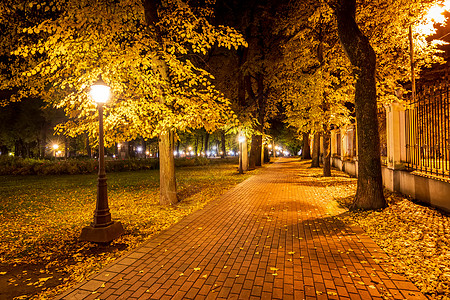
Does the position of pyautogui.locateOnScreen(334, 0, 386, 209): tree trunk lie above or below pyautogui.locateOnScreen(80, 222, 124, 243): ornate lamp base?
above

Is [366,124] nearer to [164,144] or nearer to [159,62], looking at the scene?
[164,144]

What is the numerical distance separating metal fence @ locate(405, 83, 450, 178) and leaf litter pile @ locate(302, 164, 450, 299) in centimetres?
134

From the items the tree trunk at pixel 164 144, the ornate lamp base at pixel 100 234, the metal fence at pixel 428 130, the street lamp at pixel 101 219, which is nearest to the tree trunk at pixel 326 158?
the metal fence at pixel 428 130

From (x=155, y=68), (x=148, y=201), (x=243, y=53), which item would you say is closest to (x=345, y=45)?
(x=155, y=68)

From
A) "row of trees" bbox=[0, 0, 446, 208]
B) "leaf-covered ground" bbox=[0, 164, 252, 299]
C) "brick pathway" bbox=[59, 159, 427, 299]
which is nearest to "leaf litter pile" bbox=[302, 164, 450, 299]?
"brick pathway" bbox=[59, 159, 427, 299]

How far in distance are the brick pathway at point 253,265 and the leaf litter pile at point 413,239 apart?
0.73 ft

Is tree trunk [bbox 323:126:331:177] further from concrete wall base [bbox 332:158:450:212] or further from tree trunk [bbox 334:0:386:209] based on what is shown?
tree trunk [bbox 334:0:386:209]

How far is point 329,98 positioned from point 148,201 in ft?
38.0

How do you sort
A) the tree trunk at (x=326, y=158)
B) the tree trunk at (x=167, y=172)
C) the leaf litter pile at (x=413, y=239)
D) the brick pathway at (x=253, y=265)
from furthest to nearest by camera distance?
1. the tree trunk at (x=326, y=158)
2. the tree trunk at (x=167, y=172)
3. the leaf litter pile at (x=413, y=239)
4. the brick pathway at (x=253, y=265)

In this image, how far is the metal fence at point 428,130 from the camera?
7.58 metres

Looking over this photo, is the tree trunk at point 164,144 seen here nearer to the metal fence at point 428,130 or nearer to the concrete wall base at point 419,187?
the concrete wall base at point 419,187

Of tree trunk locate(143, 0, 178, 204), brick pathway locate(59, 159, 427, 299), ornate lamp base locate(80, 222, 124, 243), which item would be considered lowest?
brick pathway locate(59, 159, 427, 299)

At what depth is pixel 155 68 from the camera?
8.48 m

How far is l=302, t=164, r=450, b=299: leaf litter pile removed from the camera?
3822 mm
